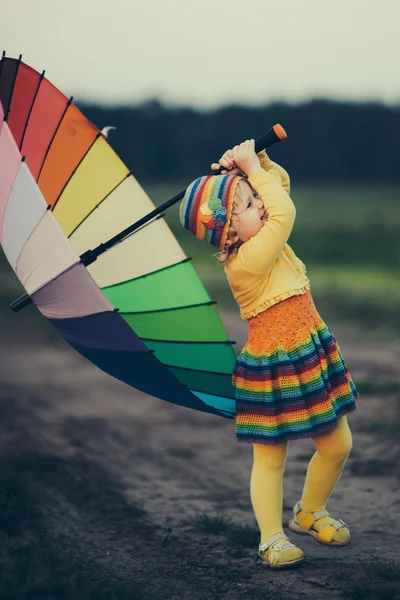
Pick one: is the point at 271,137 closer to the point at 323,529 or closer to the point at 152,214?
the point at 152,214

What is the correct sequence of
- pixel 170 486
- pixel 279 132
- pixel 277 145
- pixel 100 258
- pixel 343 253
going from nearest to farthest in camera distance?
pixel 279 132, pixel 100 258, pixel 170 486, pixel 343 253, pixel 277 145

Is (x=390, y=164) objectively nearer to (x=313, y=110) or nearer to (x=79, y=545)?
(x=313, y=110)

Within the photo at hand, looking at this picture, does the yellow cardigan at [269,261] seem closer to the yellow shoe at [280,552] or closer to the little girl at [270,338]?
the little girl at [270,338]

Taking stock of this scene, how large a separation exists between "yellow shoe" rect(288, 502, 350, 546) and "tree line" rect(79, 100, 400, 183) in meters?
12.2

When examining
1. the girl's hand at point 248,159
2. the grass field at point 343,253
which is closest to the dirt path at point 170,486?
the girl's hand at point 248,159

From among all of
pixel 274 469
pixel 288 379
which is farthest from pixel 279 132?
pixel 274 469

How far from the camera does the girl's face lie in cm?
339

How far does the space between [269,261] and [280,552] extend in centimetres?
97

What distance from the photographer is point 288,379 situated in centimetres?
336

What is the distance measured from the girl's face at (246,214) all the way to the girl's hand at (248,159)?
46 millimetres

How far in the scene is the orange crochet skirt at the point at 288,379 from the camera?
132 inches

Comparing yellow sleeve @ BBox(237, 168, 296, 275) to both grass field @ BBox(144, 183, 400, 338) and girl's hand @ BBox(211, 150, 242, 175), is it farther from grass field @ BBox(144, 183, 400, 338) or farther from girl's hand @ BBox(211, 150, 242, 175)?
grass field @ BBox(144, 183, 400, 338)

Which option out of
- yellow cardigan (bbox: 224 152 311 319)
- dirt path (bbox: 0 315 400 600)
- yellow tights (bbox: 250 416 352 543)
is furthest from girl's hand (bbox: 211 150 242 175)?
dirt path (bbox: 0 315 400 600)

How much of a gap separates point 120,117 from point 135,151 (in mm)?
1186
